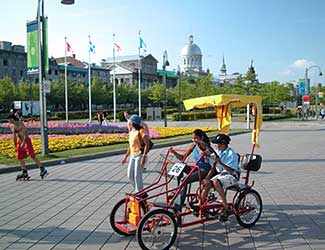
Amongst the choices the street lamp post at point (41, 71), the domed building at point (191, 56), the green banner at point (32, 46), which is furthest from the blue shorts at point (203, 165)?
the domed building at point (191, 56)

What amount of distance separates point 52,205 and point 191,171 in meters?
3.54

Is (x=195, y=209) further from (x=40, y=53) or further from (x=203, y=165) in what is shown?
(x=40, y=53)

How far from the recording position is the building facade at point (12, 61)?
9431cm

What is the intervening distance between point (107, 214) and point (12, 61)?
9402cm

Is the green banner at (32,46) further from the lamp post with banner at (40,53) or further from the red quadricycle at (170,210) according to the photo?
the red quadricycle at (170,210)

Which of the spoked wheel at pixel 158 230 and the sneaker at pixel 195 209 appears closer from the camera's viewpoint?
the spoked wheel at pixel 158 230

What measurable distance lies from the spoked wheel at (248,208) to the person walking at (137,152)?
69.6 inches

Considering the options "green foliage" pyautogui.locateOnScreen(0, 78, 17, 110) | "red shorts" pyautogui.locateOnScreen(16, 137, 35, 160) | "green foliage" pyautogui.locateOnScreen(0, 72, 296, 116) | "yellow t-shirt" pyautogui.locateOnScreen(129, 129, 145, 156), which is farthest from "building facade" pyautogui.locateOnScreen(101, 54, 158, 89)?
"yellow t-shirt" pyautogui.locateOnScreen(129, 129, 145, 156)

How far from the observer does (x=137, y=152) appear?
8398mm

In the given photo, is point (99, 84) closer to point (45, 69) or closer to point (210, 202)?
point (45, 69)

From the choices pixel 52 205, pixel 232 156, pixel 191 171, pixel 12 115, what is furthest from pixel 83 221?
pixel 12 115

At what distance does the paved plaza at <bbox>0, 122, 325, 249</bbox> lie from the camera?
266 inches

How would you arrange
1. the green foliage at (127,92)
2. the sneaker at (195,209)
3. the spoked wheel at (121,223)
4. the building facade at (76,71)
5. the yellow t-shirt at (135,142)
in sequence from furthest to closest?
the building facade at (76,71) < the green foliage at (127,92) < the yellow t-shirt at (135,142) < the sneaker at (195,209) < the spoked wheel at (121,223)

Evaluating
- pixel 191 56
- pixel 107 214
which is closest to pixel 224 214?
pixel 107 214
